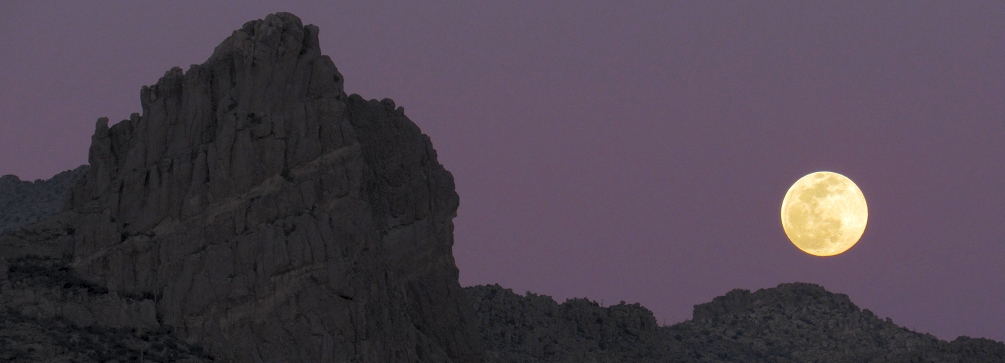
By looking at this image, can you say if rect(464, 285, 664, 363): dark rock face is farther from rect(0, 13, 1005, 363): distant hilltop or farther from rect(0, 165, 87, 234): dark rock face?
rect(0, 165, 87, 234): dark rock face

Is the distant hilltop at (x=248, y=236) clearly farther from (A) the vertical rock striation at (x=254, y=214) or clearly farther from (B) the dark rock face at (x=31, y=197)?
(B) the dark rock face at (x=31, y=197)

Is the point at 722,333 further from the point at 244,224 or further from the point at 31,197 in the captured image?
the point at 244,224

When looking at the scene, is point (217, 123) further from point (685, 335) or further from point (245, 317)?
point (685, 335)

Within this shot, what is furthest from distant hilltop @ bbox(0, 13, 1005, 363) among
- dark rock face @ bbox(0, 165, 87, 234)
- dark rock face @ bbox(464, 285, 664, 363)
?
dark rock face @ bbox(0, 165, 87, 234)

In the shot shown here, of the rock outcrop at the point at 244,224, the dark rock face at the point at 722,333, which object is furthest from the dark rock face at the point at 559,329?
the rock outcrop at the point at 244,224

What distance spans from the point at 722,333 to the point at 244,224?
9039 cm

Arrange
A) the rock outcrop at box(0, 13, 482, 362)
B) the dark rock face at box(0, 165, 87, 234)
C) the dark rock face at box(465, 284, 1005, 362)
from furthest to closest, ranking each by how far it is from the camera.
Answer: the dark rock face at box(465, 284, 1005, 362)
the dark rock face at box(0, 165, 87, 234)
the rock outcrop at box(0, 13, 482, 362)

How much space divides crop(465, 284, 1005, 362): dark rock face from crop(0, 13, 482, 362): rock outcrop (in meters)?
28.4

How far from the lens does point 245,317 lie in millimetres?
89750

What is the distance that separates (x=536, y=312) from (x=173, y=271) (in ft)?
166

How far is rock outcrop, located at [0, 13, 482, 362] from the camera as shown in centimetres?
8975

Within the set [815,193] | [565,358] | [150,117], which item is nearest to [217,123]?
[150,117]

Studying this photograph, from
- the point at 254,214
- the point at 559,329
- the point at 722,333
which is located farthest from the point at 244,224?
the point at 722,333

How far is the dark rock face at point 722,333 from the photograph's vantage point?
434 feet
